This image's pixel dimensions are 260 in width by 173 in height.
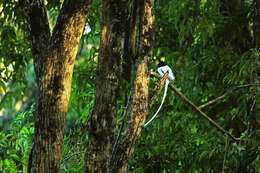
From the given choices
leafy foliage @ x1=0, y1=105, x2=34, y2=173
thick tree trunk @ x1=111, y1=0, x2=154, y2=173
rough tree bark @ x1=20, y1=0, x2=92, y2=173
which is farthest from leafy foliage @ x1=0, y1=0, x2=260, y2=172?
rough tree bark @ x1=20, y1=0, x2=92, y2=173

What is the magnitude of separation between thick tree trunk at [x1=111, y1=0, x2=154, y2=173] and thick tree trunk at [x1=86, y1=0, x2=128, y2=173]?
0.09 meters

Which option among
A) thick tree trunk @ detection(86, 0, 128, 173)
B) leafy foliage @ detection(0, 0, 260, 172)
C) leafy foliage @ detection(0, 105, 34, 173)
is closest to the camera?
thick tree trunk @ detection(86, 0, 128, 173)

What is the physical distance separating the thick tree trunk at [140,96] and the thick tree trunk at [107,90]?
0.30 feet

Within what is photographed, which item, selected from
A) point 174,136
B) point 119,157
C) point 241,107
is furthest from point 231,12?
point 119,157

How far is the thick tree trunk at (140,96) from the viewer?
1.55 m

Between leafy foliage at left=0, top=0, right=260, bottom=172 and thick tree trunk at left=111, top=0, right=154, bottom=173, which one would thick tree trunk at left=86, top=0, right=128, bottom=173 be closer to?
thick tree trunk at left=111, top=0, right=154, bottom=173

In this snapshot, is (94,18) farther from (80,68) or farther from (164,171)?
(164,171)

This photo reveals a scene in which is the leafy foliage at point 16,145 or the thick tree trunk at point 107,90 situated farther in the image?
the leafy foliage at point 16,145

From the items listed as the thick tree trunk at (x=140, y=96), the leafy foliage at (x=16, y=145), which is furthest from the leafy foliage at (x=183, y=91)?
the thick tree trunk at (x=140, y=96)

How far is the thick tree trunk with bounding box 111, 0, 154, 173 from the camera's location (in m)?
1.55

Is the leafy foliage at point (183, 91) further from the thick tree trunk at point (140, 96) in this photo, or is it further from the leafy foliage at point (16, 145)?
the thick tree trunk at point (140, 96)

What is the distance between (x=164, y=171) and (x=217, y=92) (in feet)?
2.09

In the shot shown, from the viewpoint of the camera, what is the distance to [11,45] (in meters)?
2.33

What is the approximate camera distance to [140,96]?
1.58 m
